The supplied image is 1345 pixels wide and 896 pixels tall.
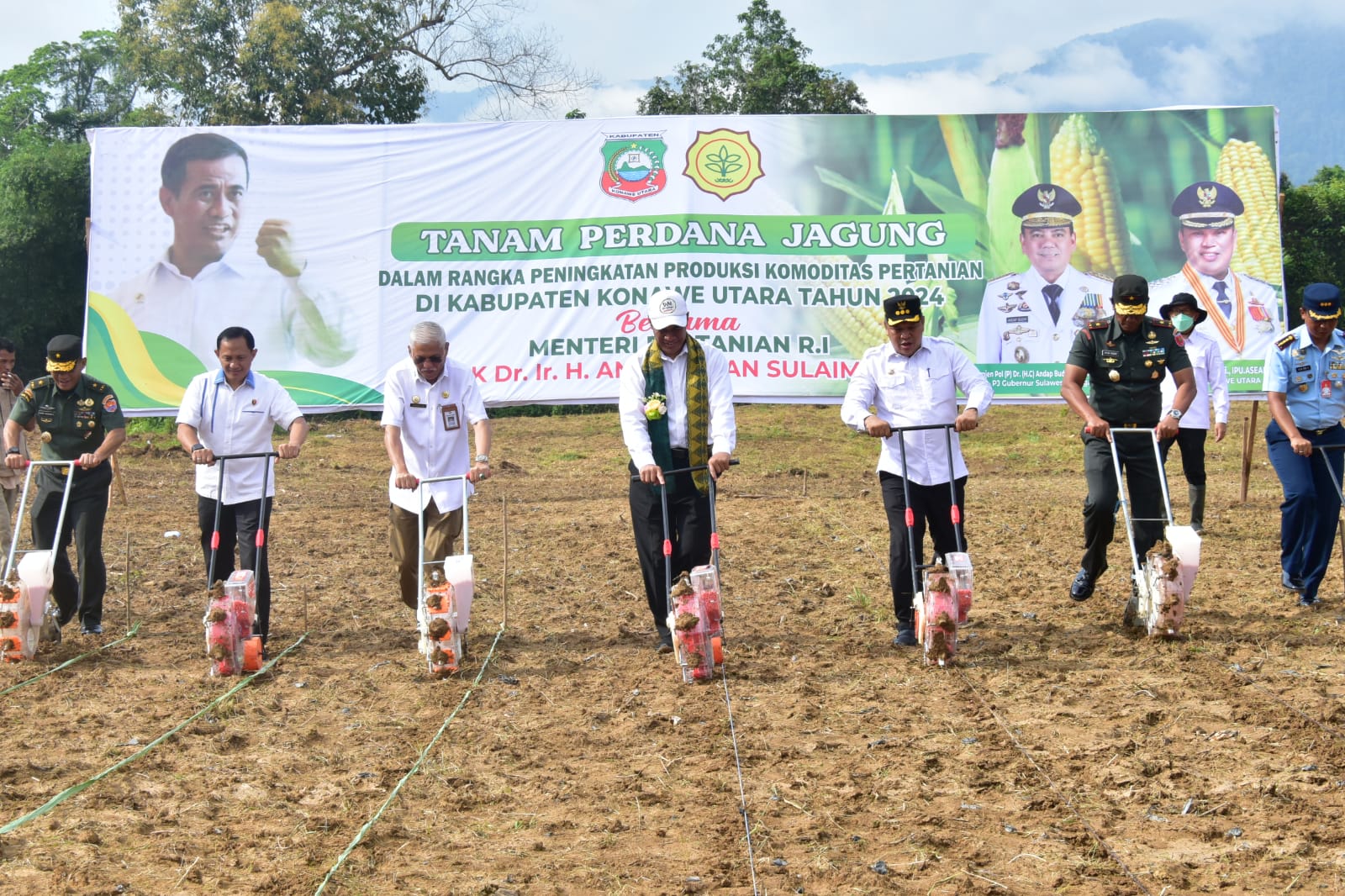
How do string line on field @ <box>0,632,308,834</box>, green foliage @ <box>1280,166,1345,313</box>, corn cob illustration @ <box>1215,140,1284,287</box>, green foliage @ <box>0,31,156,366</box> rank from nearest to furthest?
string line on field @ <box>0,632,308,834</box> < corn cob illustration @ <box>1215,140,1284,287</box> < green foliage @ <box>0,31,156,366</box> < green foliage @ <box>1280,166,1345,313</box>

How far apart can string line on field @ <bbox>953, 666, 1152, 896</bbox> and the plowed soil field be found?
0.8 inches

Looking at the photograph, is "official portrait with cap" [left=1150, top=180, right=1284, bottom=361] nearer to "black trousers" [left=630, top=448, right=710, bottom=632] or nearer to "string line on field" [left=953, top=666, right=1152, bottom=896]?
"black trousers" [left=630, top=448, right=710, bottom=632]

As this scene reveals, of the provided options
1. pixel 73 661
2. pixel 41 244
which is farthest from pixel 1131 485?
pixel 41 244

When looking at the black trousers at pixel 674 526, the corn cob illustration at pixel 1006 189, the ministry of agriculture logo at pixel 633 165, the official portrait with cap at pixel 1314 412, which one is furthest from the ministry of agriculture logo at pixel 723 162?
the black trousers at pixel 674 526

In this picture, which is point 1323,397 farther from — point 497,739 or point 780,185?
point 780,185

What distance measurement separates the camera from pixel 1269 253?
47.0 ft

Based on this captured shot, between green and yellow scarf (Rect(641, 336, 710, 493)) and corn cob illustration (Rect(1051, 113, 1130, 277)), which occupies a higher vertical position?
corn cob illustration (Rect(1051, 113, 1130, 277))

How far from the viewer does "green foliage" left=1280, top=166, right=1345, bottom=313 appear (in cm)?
2873

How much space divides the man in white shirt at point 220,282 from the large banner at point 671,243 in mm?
24

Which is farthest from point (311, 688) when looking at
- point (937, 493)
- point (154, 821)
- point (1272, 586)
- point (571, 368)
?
point (571, 368)

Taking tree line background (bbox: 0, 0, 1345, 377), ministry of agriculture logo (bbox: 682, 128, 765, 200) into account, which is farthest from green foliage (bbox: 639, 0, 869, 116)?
ministry of agriculture logo (bbox: 682, 128, 765, 200)

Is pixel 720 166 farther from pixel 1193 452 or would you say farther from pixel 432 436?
pixel 432 436

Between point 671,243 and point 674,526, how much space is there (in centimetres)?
708

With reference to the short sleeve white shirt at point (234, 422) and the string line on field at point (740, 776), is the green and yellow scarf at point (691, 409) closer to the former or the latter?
the string line on field at point (740, 776)
